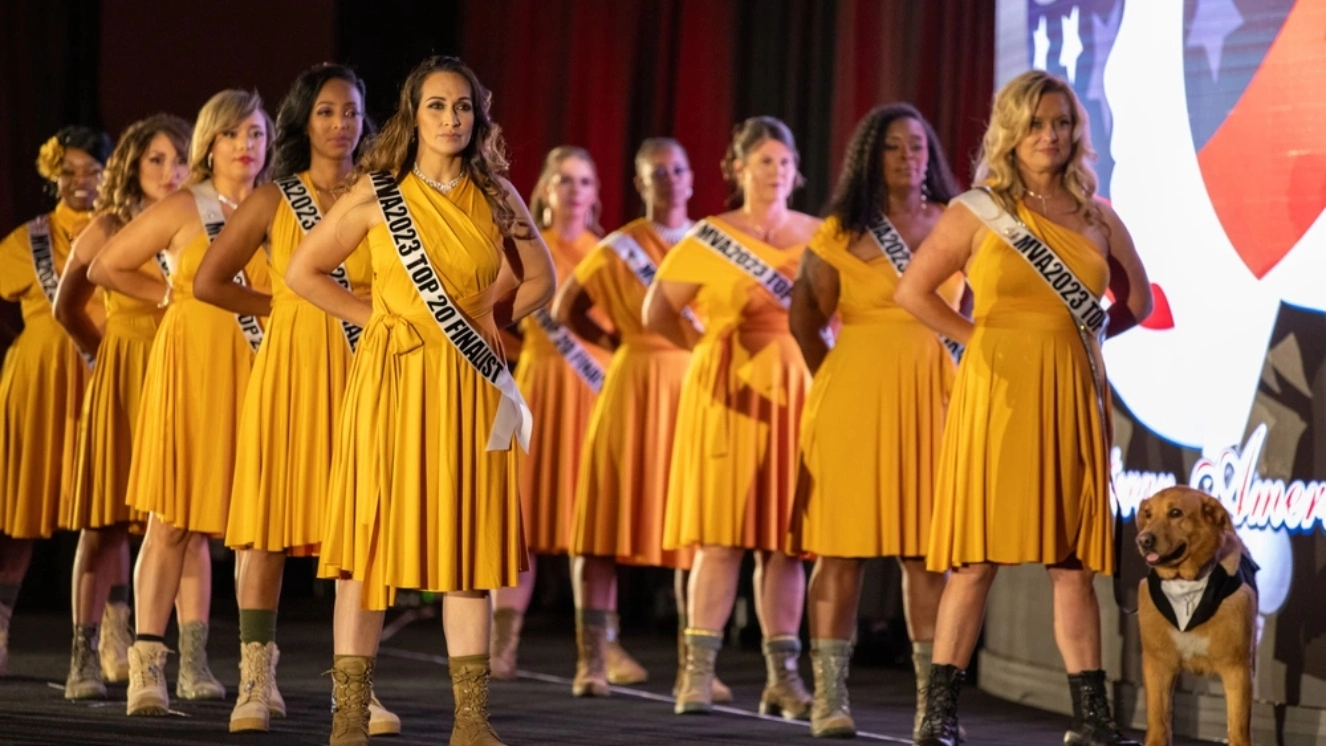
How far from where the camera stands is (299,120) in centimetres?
490

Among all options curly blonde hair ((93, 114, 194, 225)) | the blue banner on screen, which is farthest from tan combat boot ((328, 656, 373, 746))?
the blue banner on screen

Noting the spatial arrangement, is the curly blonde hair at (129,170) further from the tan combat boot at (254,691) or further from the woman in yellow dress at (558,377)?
the tan combat boot at (254,691)

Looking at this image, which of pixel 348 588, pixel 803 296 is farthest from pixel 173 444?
pixel 803 296

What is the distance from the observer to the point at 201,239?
17.2 feet

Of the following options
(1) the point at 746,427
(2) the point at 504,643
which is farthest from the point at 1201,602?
(2) the point at 504,643

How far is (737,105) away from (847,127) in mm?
888

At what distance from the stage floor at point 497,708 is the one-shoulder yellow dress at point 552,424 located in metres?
0.52

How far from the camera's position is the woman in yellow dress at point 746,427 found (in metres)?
5.57

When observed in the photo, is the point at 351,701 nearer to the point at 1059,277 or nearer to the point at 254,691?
the point at 254,691

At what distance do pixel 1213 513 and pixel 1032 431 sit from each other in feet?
1.64

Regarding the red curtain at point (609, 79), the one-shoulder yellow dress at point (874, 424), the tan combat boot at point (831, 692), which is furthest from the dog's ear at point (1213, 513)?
the red curtain at point (609, 79)

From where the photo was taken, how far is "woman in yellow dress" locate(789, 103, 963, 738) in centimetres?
509

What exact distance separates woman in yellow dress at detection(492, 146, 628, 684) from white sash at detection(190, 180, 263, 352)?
1.65 m

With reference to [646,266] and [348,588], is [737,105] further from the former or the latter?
[348,588]
